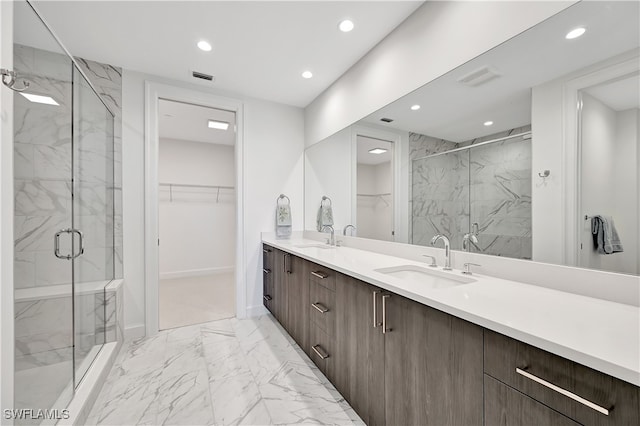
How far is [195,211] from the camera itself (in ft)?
16.2

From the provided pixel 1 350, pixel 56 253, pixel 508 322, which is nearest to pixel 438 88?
pixel 508 322

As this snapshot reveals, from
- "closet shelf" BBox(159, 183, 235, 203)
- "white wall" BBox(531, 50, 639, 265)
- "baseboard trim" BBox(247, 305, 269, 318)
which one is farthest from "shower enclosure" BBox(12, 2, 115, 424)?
"closet shelf" BBox(159, 183, 235, 203)

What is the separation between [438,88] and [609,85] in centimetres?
83

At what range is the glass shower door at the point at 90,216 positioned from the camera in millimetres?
1842

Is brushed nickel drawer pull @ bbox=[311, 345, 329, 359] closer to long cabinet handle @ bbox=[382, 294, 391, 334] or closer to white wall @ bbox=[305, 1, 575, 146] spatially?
long cabinet handle @ bbox=[382, 294, 391, 334]

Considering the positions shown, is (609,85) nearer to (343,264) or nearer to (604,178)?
(604,178)

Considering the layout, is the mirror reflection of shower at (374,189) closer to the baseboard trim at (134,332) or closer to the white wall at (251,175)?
the white wall at (251,175)

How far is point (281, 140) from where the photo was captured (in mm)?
3221

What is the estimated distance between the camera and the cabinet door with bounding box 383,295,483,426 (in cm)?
87

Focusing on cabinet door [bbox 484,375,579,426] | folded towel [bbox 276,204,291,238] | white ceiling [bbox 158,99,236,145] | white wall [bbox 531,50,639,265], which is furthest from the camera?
white ceiling [bbox 158,99,236,145]

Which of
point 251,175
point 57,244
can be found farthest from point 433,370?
point 251,175

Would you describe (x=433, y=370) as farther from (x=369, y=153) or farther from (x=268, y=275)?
(x=268, y=275)

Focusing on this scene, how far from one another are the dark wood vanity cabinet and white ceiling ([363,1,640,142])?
1.07 meters

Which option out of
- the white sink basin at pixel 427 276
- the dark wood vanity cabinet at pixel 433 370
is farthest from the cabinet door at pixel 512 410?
the white sink basin at pixel 427 276
